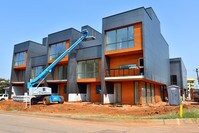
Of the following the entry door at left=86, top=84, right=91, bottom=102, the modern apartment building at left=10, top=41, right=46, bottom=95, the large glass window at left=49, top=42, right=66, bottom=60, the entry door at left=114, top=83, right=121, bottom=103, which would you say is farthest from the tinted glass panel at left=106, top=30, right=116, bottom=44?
the modern apartment building at left=10, top=41, right=46, bottom=95

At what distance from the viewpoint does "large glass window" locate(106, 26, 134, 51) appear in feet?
77.8

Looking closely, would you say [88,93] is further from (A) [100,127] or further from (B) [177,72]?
(B) [177,72]

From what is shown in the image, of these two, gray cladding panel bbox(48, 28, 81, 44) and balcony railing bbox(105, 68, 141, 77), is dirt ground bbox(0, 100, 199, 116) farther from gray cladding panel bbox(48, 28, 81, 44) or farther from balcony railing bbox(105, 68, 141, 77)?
gray cladding panel bbox(48, 28, 81, 44)

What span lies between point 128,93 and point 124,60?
450cm

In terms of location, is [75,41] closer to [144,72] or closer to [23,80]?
[144,72]

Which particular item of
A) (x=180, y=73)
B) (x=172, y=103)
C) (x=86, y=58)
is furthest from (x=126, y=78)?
(x=180, y=73)

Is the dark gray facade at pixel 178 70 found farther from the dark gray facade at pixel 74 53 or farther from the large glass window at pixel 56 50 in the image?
the large glass window at pixel 56 50

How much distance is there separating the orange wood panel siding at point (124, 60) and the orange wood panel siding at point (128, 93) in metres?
2.77

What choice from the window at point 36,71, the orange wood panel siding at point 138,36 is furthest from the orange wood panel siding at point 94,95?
the window at point 36,71

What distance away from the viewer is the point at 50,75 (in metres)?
33.2

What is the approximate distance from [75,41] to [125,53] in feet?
33.0

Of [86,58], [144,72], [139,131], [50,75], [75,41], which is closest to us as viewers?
[139,131]

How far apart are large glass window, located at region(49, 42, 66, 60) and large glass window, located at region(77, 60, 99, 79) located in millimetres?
4429

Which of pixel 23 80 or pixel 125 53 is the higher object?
pixel 125 53
